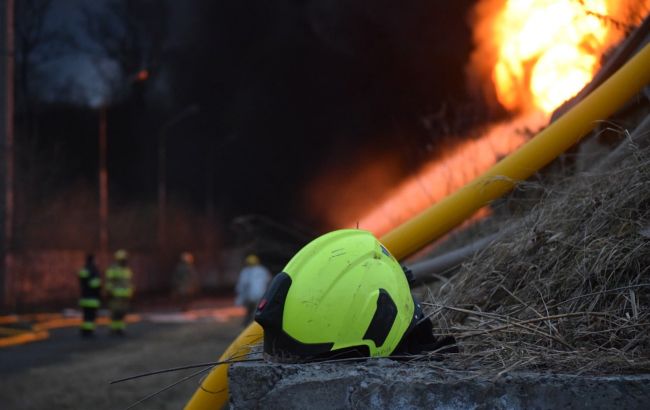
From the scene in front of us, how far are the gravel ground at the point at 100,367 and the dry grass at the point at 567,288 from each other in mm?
3970

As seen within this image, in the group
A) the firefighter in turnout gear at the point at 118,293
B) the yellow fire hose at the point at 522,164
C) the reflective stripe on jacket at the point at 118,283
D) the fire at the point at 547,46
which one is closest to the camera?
the yellow fire hose at the point at 522,164

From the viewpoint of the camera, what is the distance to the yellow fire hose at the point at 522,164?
3.26m

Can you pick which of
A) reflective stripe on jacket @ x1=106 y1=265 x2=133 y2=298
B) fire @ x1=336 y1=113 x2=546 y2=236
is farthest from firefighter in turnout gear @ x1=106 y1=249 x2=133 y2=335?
fire @ x1=336 y1=113 x2=546 y2=236

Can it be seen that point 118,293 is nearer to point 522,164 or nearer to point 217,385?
point 217,385

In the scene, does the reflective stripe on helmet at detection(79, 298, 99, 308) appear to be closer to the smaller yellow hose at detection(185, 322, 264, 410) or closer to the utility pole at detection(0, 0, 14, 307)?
the utility pole at detection(0, 0, 14, 307)

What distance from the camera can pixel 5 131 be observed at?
1481 centimetres

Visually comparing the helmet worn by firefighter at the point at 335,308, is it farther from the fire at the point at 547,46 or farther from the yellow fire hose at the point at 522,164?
the fire at the point at 547,46

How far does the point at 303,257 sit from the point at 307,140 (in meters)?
19.6

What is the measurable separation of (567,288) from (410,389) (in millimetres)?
808

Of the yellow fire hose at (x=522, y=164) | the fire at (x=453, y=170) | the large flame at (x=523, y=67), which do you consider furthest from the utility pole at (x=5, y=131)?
the yellow fire hose at (x=522, y=164)

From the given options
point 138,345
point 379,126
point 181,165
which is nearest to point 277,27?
point 379,126

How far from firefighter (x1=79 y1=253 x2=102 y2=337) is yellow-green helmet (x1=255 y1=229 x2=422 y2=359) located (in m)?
12.4

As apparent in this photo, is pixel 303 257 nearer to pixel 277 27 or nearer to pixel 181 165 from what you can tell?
pixel 277 27

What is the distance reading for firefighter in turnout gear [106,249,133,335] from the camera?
1445 cm
